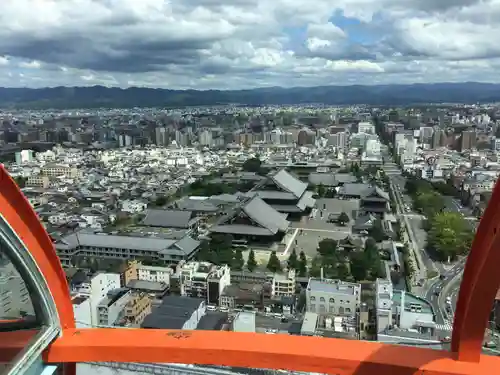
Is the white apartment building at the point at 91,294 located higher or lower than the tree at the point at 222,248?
higher

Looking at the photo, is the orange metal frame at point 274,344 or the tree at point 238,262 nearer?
the orange metal frame at point 274,344

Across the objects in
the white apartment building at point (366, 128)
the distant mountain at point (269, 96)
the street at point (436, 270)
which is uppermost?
the distant mountain at point (269, 96)

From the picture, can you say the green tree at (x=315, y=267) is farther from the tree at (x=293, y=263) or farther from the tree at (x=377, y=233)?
the tree at (x=377, y=233)

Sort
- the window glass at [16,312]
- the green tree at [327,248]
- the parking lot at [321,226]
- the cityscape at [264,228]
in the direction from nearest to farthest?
the window glass at [16,312] → the cityscape at [264,228] → the green tree at [327,248] → the parking lot at [321,226]

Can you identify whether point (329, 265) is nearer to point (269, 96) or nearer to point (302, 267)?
point (302, 267)

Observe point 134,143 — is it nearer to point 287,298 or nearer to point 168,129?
A: point 168,129

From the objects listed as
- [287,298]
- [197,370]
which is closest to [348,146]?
[287,298]

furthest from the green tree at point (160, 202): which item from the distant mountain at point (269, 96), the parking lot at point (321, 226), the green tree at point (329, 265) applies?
the distant mountain at point (269, 96)
